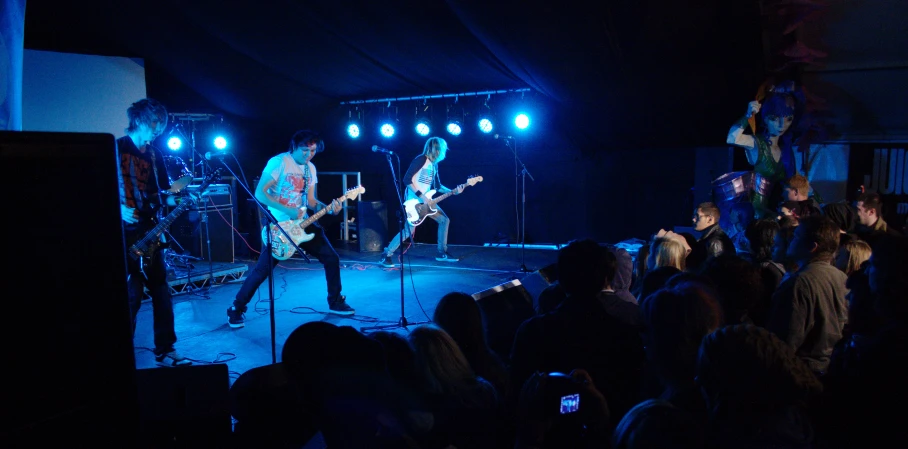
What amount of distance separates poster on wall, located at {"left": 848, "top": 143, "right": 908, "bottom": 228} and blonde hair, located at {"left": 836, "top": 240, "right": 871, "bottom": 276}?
4528 millimetres

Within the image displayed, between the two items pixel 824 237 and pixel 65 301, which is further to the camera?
pixel 824 237

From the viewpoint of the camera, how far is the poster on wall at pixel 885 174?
24.5ft

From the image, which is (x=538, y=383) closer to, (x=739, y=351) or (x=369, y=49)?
(x=739, y=351)

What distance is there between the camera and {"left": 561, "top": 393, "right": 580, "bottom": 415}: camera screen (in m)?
1.56

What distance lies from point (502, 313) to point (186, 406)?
2075mm

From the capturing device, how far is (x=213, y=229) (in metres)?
8.59

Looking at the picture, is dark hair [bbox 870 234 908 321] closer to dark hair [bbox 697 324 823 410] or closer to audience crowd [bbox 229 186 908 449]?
audience crowd [bbox 229 186 908 449]

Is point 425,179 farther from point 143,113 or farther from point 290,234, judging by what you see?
point 143,113

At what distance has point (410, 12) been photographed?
686 cm

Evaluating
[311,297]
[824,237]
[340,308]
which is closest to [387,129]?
[311,297]

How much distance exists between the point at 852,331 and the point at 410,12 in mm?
5872

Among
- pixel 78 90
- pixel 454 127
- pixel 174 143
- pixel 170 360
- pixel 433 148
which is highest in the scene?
pixel 78 90

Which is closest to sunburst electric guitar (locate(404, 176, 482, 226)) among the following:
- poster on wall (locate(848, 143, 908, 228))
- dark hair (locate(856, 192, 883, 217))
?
dark hair (locate(856, 192, 883, 217))

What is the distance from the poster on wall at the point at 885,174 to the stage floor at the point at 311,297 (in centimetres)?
430
